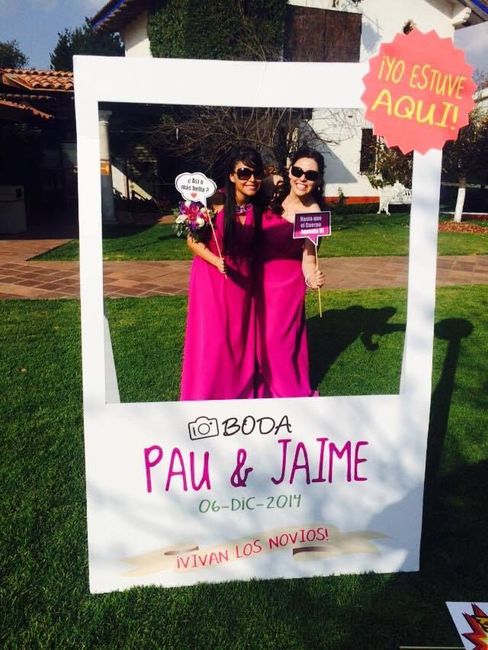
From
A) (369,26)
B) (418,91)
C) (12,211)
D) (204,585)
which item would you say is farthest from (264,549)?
(369,26)

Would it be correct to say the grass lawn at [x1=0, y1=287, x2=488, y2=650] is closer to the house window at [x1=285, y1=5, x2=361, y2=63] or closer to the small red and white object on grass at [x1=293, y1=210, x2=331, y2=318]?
the small red and white object on grass at [x1=293, y1=210, x2=331, y2=318]

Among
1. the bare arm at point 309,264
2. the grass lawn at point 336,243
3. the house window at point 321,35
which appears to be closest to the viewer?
the bare arm at point 309,264

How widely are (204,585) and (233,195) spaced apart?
171cm

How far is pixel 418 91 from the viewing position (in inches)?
76.2

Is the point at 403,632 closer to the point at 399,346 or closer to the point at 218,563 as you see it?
the point at 218,563

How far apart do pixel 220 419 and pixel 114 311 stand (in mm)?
4231

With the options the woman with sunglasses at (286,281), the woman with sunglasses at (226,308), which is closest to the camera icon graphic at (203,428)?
the woman with sunglasses at (226,308)

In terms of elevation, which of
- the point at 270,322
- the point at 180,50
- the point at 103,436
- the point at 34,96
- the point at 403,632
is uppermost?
the point at 180,50

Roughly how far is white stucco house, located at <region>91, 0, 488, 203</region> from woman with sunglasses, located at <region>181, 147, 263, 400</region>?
12937 mm

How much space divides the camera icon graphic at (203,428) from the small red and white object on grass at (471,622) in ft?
3.61

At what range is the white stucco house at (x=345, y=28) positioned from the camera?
15.7 meters

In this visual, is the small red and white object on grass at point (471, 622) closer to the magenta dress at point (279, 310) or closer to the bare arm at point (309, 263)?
the magenta dress at point (279, 310)

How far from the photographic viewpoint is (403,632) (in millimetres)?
2031

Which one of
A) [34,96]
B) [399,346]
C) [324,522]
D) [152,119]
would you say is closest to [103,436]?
[324,522]
